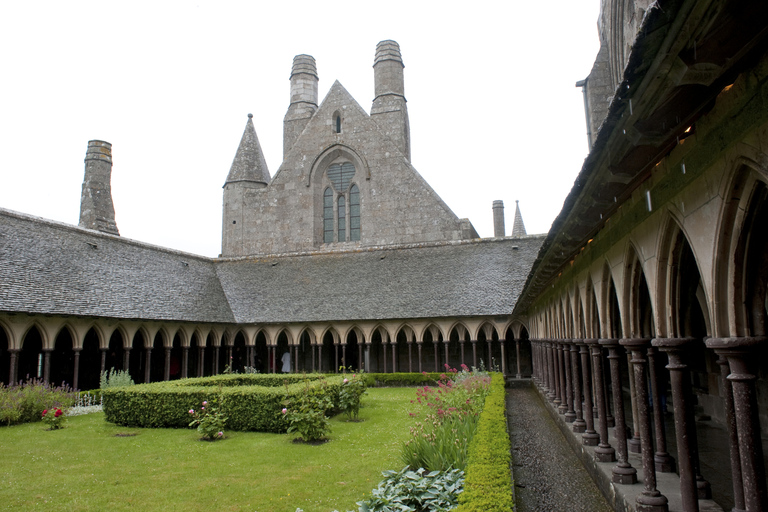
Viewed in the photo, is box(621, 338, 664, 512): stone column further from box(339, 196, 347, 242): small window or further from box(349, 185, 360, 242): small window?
box(339, 196, 347, 242): small window

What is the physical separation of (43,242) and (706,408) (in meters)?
18.9

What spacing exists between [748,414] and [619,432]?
3.11 m

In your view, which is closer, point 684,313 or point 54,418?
point 684,313

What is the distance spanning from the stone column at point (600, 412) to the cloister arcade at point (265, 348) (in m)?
12.6

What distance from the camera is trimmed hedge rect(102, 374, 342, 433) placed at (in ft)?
37.6

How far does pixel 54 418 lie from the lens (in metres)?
11.8

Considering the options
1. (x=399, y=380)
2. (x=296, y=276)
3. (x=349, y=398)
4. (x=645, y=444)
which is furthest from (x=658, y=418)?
(x=296, y=276)

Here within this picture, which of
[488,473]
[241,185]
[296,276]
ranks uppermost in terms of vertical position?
[241,185]

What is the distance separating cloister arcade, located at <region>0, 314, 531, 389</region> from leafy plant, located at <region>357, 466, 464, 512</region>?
1396 cm

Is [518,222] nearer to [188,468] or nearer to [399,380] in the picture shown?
[399,380]

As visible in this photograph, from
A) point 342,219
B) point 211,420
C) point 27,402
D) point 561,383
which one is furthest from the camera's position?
point 342,219

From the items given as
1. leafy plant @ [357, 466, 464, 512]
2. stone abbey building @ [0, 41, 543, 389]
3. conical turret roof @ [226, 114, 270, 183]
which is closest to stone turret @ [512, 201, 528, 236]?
stone abbey building @ [0, 41, 543, 389]

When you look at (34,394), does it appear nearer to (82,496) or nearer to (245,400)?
(245,400)

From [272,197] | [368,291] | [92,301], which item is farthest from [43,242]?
[272,197]
